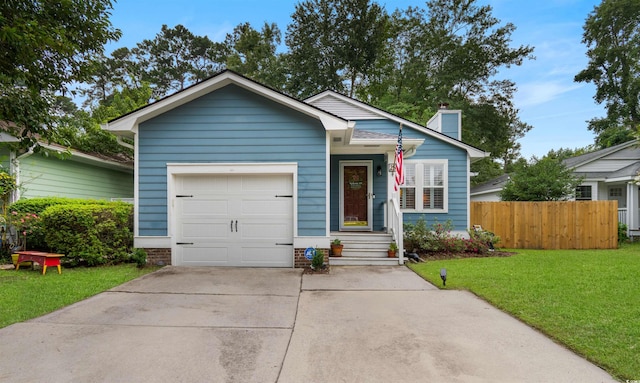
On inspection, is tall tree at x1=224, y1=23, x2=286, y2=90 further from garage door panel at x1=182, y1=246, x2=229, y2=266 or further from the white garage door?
garage door panel at x1=182, y1=246, x2=229, y2=266

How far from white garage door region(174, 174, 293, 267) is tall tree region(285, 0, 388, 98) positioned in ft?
61.4

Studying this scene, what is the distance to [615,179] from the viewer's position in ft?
46.4

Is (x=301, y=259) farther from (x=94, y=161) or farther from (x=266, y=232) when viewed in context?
(x=94, y=161)

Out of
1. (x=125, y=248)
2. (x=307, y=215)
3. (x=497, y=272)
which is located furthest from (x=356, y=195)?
(x=125, y=248)

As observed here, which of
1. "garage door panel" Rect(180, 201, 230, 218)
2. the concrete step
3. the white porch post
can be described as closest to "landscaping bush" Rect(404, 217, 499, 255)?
the concrete step

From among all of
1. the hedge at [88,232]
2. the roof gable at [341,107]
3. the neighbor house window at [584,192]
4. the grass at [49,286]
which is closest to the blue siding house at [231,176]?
the hedge at [88,232]

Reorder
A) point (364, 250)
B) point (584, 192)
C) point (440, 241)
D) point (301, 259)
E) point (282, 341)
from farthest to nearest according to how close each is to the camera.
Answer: point (584, 192) → point (440, 241) → point (364, 250) → point (301, 259) → point (282, 341)

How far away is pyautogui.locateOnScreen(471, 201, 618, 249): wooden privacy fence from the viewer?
11664 mm

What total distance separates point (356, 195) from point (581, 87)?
3106cm

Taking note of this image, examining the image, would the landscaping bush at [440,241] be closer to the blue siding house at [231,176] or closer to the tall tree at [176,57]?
the blue siding house at [231,176]

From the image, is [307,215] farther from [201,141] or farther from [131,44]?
[131,44]

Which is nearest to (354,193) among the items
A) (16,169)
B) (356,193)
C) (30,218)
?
(356,193)

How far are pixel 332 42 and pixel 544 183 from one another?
18332mm

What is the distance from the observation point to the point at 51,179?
33.4ft
